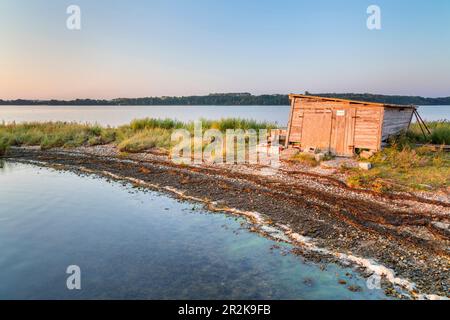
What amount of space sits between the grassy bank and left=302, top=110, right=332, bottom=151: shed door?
725 centimetres

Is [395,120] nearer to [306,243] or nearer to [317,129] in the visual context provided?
[317,129]

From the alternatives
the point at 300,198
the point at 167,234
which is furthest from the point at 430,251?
the point at 167,234

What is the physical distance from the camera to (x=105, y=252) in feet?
26.3

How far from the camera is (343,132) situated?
16.7m

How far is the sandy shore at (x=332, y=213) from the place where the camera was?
6863 millimetres

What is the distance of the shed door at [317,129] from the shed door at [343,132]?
28cm

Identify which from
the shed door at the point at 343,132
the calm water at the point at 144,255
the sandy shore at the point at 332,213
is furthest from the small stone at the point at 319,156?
the calm water at the point at 144,255

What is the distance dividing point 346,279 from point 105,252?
5104mm

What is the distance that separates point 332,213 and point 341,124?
26.8ft

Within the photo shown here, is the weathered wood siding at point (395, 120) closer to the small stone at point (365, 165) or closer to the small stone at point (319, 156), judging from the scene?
the small stone at point (319, 156)

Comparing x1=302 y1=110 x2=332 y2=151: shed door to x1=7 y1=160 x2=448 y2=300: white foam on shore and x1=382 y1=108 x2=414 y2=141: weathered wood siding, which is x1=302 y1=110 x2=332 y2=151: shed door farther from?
x1=7 y1=160 x2=448 y2=300: white foam on shore

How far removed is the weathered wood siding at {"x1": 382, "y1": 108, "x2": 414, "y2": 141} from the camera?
1633 cm

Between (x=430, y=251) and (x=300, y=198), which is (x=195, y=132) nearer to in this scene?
(x=300, y=198)

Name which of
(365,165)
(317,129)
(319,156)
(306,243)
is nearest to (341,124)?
(317,129)
